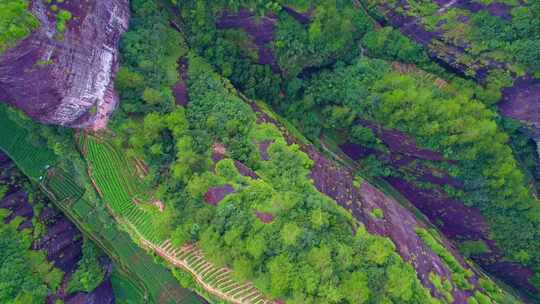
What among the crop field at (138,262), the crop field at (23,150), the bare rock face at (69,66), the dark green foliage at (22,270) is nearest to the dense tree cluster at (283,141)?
the bare rock face at (69,66)

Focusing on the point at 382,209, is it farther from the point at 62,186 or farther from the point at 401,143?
the point at 62,186

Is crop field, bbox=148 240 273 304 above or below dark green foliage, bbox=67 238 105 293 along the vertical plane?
above

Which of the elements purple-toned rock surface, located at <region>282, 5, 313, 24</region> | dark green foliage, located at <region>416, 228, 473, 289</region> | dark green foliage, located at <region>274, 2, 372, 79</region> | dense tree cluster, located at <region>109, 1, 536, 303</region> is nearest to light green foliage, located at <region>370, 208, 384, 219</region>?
dense tree cluster, located at <region>109, 1, 536, 303</region>

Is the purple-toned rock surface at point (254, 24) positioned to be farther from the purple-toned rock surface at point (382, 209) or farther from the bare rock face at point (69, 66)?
the bare rock face at point (69, 66)

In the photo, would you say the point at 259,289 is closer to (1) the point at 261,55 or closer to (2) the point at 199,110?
(2) the point at 199,110

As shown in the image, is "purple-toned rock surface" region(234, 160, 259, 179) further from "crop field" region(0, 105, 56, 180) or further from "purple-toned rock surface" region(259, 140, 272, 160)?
"crop field" region(0, 105, 56, 180)

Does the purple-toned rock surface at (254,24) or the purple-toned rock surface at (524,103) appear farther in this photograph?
the purple-toned rock surface at (254,24)
